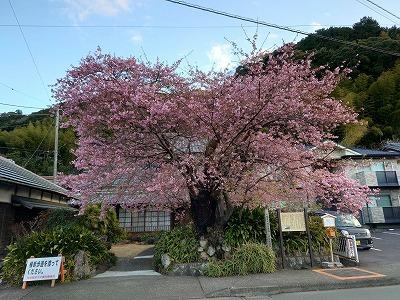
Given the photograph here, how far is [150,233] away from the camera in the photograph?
734 inches

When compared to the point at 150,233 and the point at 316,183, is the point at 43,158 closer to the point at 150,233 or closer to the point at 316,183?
the point at 150,233

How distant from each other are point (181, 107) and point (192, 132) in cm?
79

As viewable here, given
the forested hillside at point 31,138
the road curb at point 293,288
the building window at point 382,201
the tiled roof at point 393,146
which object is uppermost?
the forested hillside at point 31,138

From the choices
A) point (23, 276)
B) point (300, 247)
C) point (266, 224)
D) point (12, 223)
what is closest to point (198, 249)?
point (266, 224)

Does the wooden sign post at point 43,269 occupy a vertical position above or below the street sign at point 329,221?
below

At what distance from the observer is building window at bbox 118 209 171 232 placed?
62.1 feet

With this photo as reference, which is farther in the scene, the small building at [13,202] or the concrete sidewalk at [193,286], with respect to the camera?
the small building at [13,202]

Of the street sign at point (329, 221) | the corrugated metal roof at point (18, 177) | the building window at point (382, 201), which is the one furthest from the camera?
the building window at point (382, 201)

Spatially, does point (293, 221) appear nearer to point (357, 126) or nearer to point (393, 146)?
point (393, 146)

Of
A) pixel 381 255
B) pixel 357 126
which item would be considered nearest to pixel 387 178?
pixel 357 126

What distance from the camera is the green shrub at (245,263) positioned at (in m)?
8.94

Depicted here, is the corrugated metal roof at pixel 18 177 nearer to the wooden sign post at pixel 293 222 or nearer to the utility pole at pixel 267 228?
the utility pole at pixel 267 228

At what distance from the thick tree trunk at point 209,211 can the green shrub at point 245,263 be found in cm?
98

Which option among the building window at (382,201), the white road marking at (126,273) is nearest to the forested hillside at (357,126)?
the building window at (382,201)
